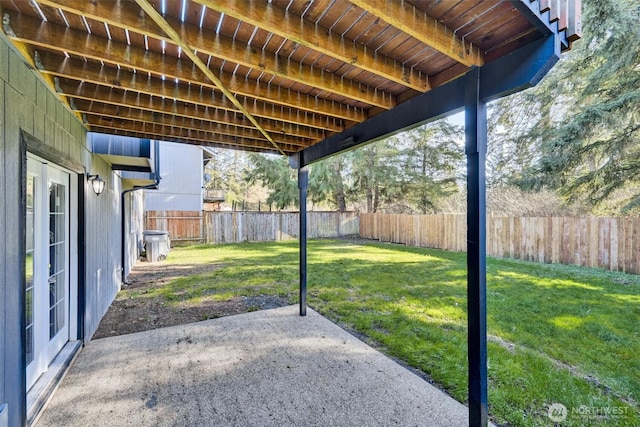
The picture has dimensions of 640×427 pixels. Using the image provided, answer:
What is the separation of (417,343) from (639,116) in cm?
735

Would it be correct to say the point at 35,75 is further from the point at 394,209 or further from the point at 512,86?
the point at 394,209

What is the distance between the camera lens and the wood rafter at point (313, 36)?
1592 millimetres

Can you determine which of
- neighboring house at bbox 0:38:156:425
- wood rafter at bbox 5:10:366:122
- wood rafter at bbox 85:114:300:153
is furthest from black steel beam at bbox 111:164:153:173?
wood rafter at bbox 5:10:366:122

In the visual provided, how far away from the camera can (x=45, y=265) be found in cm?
260

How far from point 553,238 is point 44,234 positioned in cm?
1015

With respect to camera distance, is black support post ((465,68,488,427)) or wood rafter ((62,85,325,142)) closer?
black support post ((465,68,488,427))

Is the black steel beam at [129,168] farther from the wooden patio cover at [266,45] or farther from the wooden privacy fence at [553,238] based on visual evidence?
the wooden privacy fence at [553,238]

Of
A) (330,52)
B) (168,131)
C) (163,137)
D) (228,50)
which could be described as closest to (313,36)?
(330,52)

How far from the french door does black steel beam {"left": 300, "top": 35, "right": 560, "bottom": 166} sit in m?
2.84

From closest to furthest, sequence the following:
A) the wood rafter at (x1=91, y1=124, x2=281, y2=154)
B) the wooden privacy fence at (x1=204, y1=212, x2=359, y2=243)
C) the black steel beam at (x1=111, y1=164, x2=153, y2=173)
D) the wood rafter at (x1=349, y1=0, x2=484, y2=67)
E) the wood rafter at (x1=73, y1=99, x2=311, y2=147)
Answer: the wood rafter at (x1=349, y1=0, x2=484, y2=67), the wood rafter at (x1=73, y1=99, x2=311, y2=147), the wood rafter at (x1=91, y1=124, x2=281, y2=154), the black steel beam at (x1=111, y1=164, x2=153, y2=173), the wooden privacy fence at (x1=204, y1=212, x2=359, y2=243)

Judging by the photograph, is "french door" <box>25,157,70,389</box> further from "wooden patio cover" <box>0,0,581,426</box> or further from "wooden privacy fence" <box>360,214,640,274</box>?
"wooden privacy fence" <box>360,214,640,274</box>

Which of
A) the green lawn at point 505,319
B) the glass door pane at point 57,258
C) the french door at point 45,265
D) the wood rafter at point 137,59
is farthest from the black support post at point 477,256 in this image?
the glass door pane at point 57,258

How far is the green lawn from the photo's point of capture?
98.9 inches

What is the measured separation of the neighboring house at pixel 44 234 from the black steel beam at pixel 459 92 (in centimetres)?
267
